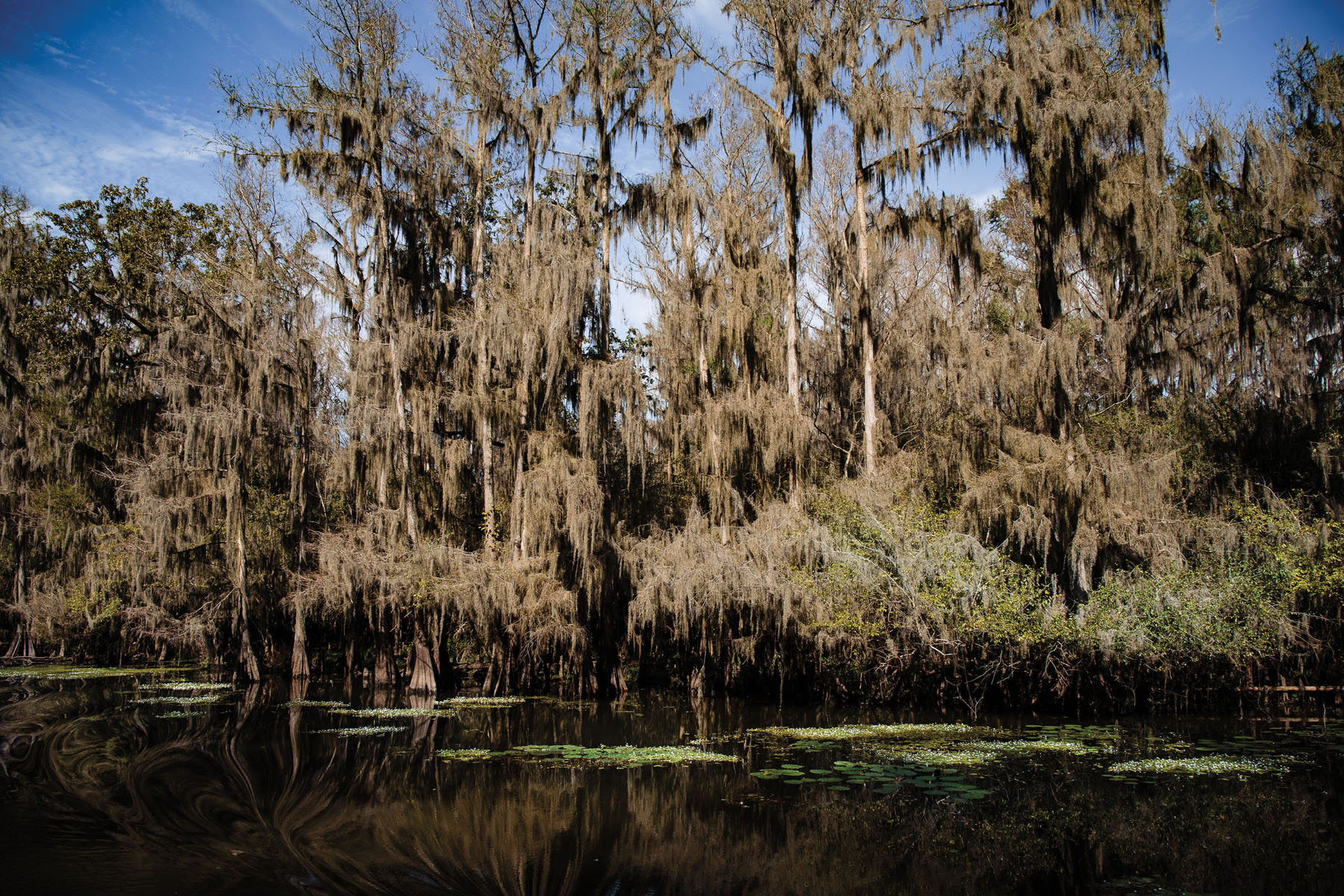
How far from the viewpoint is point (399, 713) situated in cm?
1455

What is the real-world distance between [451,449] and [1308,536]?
15.7 metres

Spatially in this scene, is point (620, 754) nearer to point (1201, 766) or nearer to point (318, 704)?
point (1201, 766)

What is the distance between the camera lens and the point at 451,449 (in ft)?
61.9

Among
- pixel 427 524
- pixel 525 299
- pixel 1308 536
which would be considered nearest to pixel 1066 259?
pixel 1308 536

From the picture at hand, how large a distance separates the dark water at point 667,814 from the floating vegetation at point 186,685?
5.61 m

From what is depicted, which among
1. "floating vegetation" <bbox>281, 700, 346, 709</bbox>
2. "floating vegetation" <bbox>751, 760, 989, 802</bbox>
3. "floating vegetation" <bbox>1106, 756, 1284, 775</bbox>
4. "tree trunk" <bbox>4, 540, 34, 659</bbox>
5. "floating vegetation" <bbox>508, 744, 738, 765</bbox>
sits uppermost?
"tree trunk" <bbox>4, 540, 34, 659</bbox>

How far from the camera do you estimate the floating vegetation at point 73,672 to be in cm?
2045

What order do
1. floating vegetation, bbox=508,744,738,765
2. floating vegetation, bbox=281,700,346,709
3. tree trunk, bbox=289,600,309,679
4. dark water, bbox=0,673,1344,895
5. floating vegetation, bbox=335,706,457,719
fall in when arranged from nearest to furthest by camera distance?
1. dark water, bbox=0,673,1344,895
2. floating vegetation, bbox=508,744,738,765
3. floating vegetation, bbox=335,706,457,719
4. floating vegetation, bbox=281,700,346,709
5. tree trunk, bbox=289,600,309,679

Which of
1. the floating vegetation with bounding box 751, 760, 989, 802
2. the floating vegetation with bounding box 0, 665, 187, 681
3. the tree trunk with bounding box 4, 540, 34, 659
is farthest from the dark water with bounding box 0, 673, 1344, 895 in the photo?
the tree trunk with bounding box 4, 540, 34, 659

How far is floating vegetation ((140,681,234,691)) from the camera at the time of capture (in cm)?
1794

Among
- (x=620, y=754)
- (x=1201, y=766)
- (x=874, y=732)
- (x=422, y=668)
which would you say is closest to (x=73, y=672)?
(x=422, y=668)

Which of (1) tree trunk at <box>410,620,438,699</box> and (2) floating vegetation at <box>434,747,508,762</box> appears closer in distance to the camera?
(2) floating vegetation at <box>434,747,508,762</box>

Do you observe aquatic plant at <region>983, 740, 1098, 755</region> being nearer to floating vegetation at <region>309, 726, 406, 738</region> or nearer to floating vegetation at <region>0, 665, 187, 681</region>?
floating vegetation at <region>309, 726, 406, 738</region>

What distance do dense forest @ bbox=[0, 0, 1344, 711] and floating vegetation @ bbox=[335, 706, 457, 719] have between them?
2.15 metres
